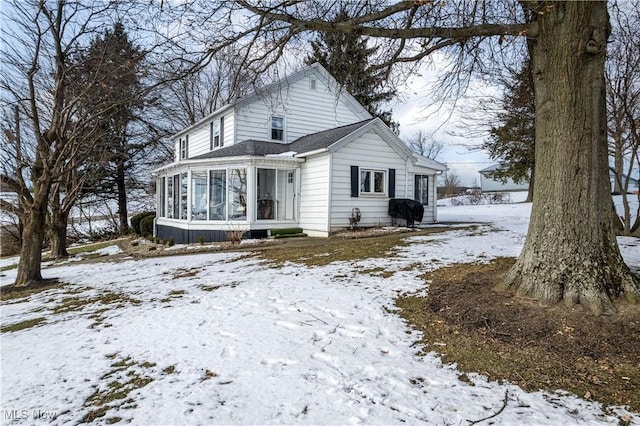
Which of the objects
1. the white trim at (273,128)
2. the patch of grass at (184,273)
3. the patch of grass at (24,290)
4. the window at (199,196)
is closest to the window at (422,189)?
the white trim at (273,128)

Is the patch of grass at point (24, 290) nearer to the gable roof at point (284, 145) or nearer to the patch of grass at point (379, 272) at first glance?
the patch of grass at point (379, 272)

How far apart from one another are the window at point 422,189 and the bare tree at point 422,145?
32.6m

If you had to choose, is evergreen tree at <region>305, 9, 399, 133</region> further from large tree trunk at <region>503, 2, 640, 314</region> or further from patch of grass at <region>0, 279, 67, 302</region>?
patch of grass at <region>0, 279, 67, 302</region>

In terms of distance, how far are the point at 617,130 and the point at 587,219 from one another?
300 inches

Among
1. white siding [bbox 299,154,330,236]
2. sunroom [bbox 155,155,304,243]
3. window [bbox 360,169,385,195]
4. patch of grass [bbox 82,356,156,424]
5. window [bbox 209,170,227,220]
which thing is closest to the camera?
patch of grass [bbox 82,356,156,424]

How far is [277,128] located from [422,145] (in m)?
37.9

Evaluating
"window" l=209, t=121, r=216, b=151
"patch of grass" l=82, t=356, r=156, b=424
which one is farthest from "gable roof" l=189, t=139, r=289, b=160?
"patch of grass" l=82, t=356, r=156, b=424

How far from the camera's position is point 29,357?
368cm

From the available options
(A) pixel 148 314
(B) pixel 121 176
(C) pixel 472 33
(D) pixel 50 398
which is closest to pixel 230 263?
(A) pixel 148 314

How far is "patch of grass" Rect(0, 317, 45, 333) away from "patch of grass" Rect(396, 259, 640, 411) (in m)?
5.00

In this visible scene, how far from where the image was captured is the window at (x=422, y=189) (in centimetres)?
1504

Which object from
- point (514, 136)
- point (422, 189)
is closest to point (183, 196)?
point (422, 189)

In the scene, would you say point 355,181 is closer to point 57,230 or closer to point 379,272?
point 379,272

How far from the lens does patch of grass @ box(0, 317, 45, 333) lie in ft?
15.5
